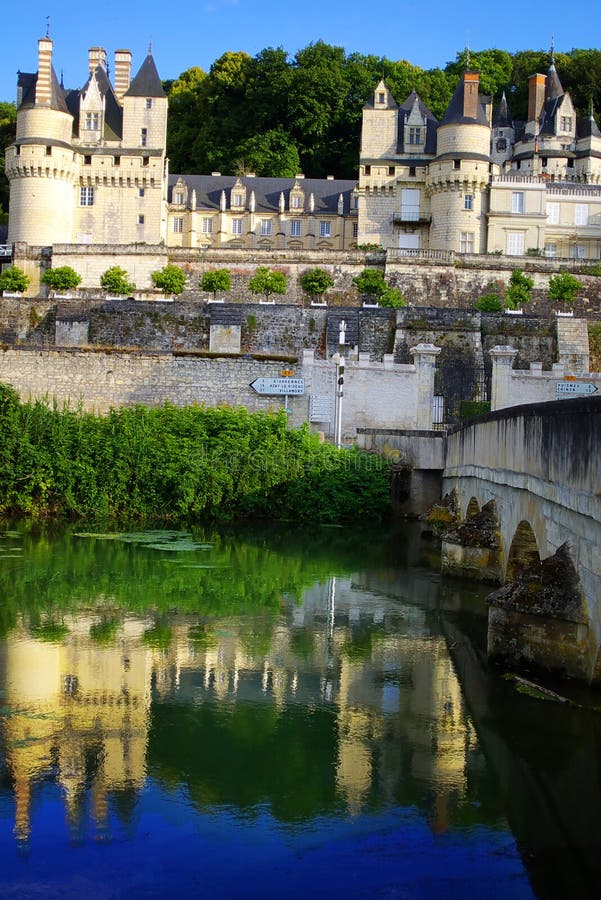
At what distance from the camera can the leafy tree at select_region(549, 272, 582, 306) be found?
47.2 m

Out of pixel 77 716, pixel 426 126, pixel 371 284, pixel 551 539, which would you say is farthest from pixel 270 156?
pixel 77 716

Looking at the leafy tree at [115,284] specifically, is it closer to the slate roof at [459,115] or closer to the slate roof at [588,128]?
the slate roof at [459,115]

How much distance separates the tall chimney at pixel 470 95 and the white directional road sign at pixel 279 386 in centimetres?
2921

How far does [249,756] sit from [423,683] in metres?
3.12

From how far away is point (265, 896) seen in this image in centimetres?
723

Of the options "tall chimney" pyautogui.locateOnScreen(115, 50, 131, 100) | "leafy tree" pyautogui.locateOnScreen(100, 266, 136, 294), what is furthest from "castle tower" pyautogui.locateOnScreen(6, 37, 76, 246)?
"leafy tree" pyautogui.locateOnScreen(100, 266, 136, 294)

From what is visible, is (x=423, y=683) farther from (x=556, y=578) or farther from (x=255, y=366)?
(x=255, y=366)

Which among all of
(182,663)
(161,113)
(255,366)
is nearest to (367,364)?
(255,366)

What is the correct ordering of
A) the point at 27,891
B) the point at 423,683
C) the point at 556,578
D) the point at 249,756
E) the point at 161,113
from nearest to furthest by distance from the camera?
the point at 27,891
the point at 249,756
the point at 556,578
the point at 423,683
the point at 161,113

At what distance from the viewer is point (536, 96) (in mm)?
70375

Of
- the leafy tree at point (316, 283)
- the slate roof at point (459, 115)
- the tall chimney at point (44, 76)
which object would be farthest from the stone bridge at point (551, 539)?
the tall chimney at point (44, 76)

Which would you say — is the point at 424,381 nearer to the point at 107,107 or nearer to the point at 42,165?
the point at 42,165

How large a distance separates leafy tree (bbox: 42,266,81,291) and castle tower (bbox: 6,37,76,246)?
18.0 ft

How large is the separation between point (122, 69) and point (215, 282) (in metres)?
18.0
